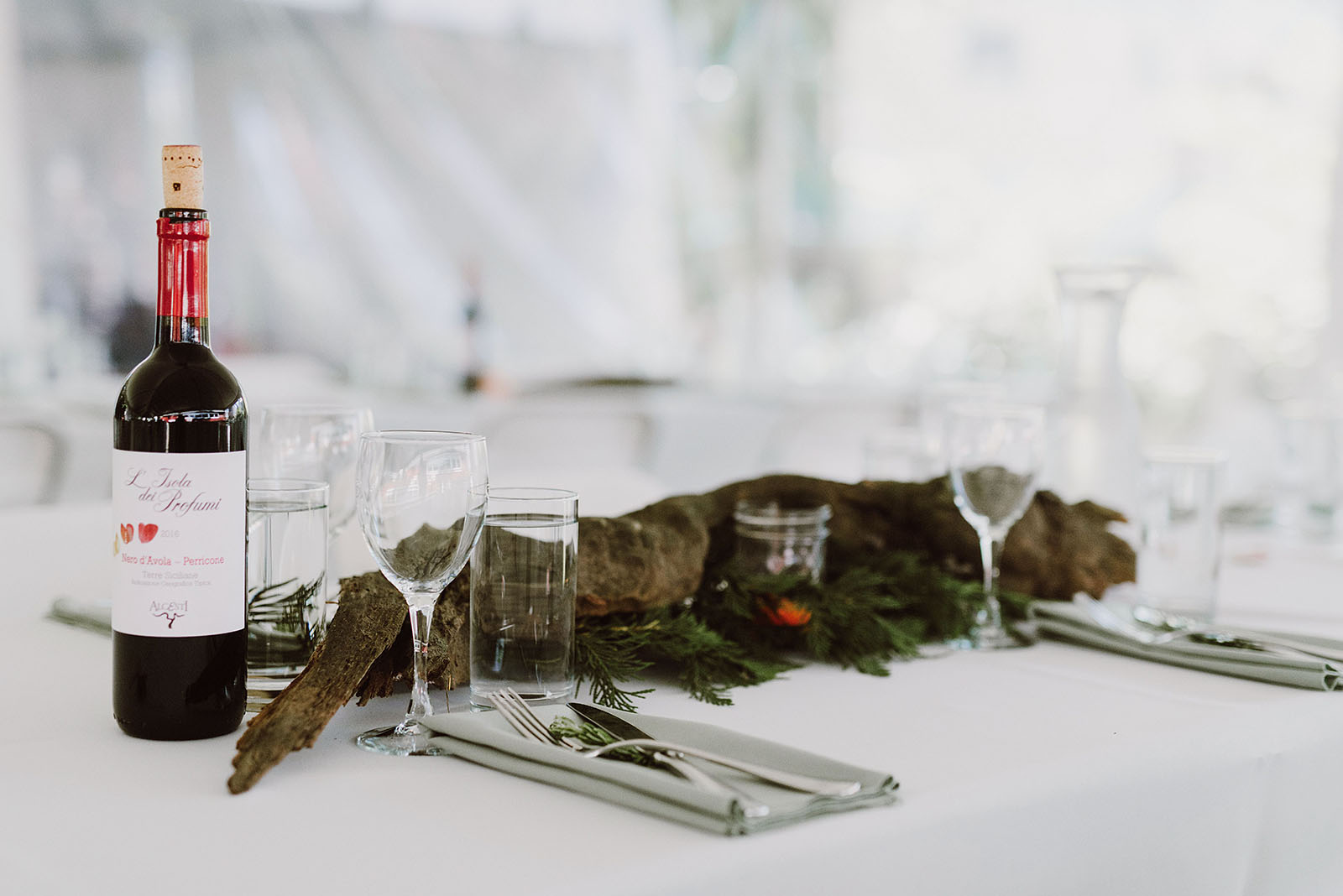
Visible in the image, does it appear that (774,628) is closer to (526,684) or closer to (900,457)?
(526,684)

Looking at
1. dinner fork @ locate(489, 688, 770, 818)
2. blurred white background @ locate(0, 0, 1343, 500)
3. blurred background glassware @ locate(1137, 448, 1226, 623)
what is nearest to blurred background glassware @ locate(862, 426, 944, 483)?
blurred background glassware @ locate(1137, 448, 1226, 623)

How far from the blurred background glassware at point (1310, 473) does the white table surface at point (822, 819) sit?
0.89 m

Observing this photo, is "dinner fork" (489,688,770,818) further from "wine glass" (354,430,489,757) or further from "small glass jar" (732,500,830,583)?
"small glass jar" (732,500,830,583)

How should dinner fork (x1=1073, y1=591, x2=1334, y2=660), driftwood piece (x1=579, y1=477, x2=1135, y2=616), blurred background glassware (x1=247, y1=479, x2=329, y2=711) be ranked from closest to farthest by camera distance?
blurred background glassware (x1=247, y1=479, x2=329, y2=711), dinner fork (x1=1073, y1=591, x2=1334, y2=660), driftwood piece (x1=579, y1=477, x2=1135, y2=616)

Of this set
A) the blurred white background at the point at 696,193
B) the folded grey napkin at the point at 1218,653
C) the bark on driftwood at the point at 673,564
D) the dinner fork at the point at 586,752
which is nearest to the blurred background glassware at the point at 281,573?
the bark on driftwood at the point at 673,564

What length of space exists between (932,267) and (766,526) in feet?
15.5

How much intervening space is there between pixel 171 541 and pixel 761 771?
333 millimetres

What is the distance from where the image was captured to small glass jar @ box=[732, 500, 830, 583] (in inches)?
38.3

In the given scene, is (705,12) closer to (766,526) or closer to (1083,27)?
(1083,27)

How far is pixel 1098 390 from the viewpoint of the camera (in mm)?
1233

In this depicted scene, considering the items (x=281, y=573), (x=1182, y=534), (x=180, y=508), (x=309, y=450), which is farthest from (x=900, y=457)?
(x=180, y=508)

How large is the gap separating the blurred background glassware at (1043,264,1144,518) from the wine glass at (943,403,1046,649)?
26cm

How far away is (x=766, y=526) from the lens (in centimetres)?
97

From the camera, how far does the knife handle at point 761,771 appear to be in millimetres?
572
